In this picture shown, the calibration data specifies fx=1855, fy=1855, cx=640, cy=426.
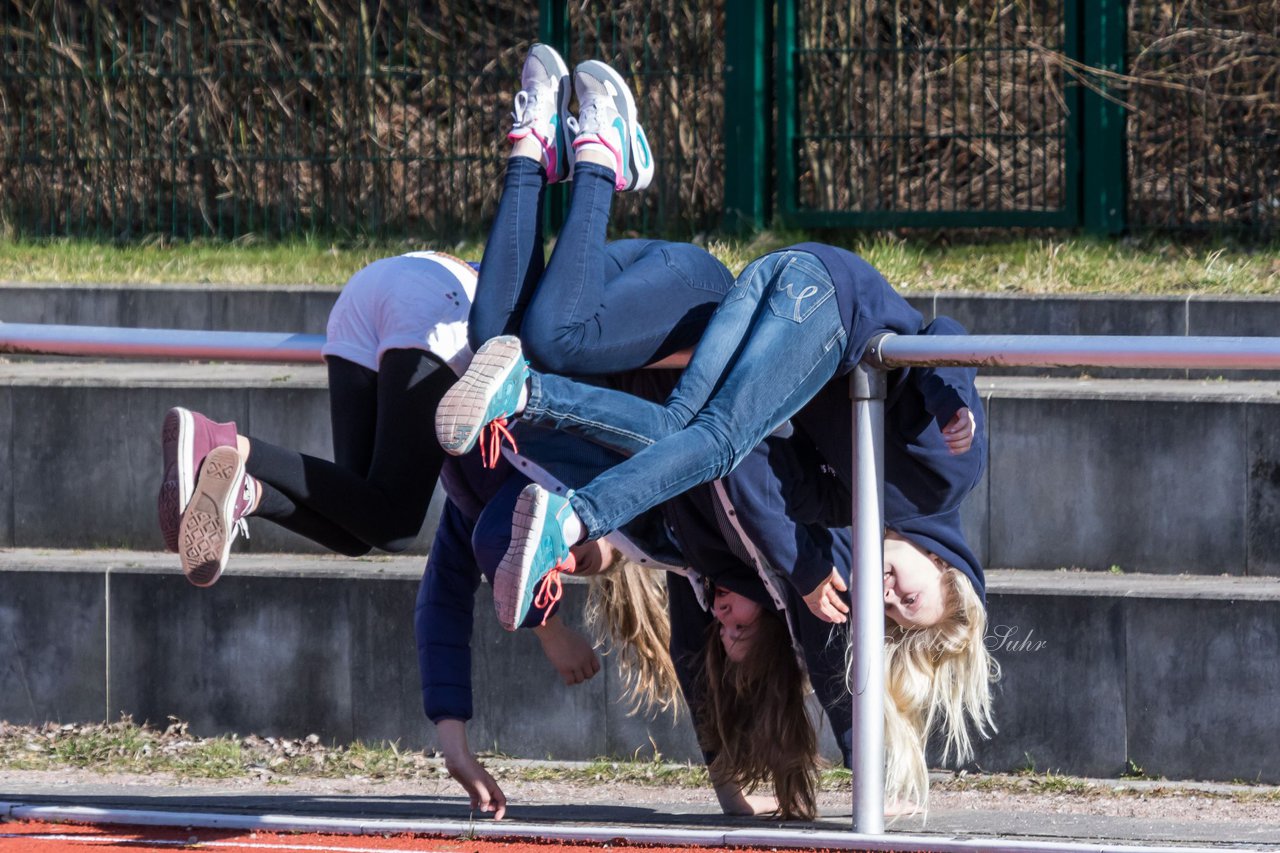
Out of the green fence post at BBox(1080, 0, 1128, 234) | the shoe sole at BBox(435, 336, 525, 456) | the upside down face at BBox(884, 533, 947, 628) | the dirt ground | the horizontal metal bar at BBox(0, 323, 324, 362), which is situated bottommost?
the dirt ground

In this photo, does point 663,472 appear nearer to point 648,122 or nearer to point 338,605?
point 338,605

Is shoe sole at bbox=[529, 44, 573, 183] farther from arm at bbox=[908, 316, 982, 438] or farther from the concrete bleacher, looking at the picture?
the concrete bleacher

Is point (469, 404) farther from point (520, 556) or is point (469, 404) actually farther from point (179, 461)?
point (179, 461)

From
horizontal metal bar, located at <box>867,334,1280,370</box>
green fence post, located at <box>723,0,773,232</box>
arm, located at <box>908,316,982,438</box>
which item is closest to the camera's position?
horizontal metal bar, located at <box>867,334,1280,370</box>

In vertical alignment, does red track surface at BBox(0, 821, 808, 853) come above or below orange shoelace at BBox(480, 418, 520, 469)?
below

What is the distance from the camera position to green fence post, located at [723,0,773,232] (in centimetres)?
739

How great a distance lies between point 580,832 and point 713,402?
847 mm

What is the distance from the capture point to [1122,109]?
700 cm

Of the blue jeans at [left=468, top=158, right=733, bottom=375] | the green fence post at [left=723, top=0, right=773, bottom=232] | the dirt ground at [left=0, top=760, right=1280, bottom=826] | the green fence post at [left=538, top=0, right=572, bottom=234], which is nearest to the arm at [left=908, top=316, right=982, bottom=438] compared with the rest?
the blue jeans at [left=468, top=158, right=733, bottom=375]

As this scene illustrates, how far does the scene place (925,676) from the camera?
3721 millimetres

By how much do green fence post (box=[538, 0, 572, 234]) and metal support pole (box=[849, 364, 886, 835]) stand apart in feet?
14.0

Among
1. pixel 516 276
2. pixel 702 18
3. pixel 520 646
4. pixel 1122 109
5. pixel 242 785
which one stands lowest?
pixel 242 785

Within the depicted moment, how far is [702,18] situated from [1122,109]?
172 centimetres

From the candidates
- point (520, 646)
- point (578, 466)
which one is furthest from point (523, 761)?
point (578, 466)
